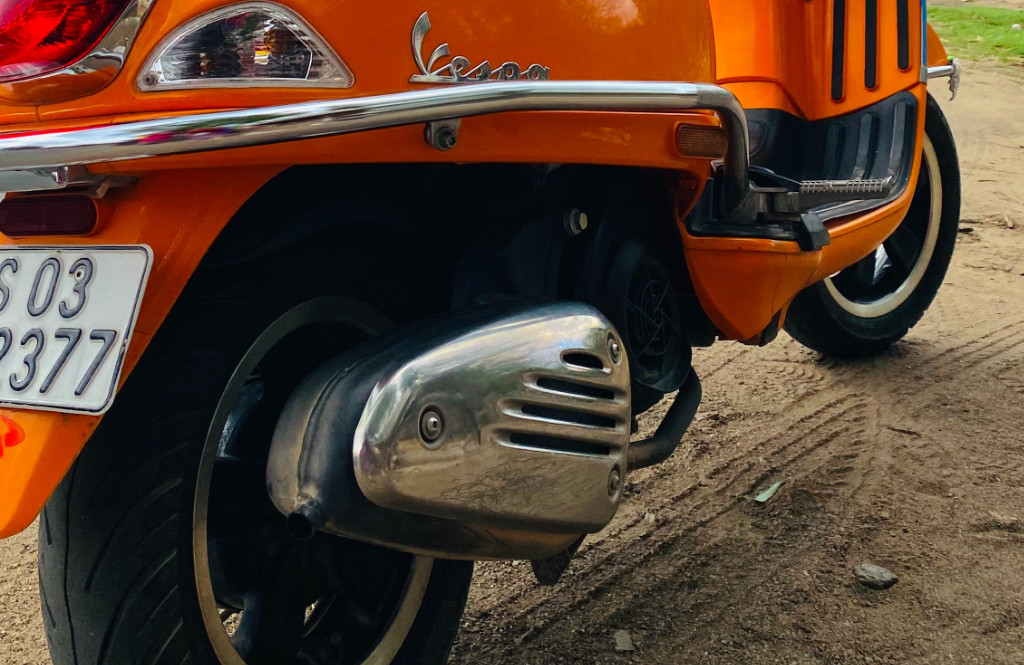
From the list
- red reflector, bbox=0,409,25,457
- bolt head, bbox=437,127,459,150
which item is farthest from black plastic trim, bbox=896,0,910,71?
red reflector, bbox=0,409,25,457

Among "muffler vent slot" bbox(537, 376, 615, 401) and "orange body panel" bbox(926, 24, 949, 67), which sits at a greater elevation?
"orange body panel" bbox(926, 24, 949, 67)

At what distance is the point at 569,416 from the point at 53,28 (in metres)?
0.75

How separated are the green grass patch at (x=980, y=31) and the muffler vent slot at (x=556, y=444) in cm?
800

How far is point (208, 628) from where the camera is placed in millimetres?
1161

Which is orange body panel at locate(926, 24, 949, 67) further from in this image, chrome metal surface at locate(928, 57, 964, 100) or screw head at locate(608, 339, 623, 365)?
screw head at locate(608, 339, 623, 365)

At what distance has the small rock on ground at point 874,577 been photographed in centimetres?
190

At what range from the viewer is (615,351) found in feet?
4.37

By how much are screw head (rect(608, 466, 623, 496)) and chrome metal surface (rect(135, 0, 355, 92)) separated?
627mm

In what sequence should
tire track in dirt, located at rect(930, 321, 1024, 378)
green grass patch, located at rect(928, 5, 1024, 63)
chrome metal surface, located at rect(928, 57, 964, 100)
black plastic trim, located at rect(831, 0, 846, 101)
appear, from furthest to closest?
green grass patch, located at rect(928, 5, 1024, 63) < tire track in dirt, located at rect(930, 321, 1024, 378) < chrome metal surface, located at rect(928, 57, 964, 100) < black plastic trim, located at rect(831, 0, 846, 101)

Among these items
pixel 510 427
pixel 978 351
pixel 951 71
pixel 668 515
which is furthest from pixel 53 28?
pixel 978 351

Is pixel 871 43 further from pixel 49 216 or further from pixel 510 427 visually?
pixel 49 216

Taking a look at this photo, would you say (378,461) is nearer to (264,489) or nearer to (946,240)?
(264,489)

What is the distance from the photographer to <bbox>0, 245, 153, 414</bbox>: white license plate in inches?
38.3

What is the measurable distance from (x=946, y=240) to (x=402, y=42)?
8.10ft
